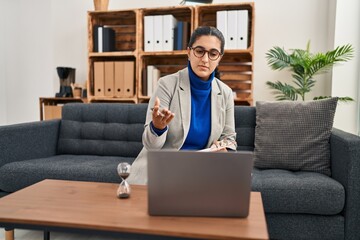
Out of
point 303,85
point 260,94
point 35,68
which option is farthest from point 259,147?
point 35,68

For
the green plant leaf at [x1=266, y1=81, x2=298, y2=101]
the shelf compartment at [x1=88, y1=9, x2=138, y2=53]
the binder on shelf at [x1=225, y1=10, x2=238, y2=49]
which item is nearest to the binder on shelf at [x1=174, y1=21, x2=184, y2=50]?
the binder on shelf at [x1=225, y1=10, x2=238, y2=49]

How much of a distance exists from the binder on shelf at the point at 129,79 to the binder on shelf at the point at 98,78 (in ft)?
0.83

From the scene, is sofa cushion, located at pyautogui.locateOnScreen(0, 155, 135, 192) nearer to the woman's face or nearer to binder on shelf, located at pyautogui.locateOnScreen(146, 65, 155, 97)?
the woman's face

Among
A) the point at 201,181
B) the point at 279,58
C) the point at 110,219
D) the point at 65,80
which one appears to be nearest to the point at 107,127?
the point at 65,80

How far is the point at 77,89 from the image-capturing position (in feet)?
11.0

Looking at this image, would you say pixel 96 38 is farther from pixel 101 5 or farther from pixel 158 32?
pixel 158 32

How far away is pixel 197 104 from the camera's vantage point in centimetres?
159

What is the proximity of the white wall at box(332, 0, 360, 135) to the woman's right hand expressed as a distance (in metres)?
2.24

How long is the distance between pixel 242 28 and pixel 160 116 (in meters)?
1.99

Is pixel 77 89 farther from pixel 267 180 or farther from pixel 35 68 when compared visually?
pixel 267 180

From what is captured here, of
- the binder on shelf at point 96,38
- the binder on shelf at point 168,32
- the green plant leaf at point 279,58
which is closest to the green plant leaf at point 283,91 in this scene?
the green plant leaf at point 279,58

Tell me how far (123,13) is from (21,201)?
2585 millimetres

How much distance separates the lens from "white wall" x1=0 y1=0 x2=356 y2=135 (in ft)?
10.2

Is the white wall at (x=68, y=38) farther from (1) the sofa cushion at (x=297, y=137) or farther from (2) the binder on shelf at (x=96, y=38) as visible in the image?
(1) the sofa cushion at (x=297, y=137)
